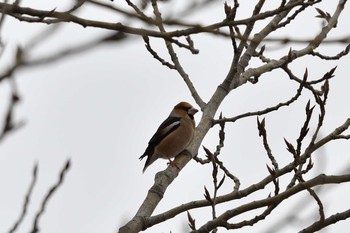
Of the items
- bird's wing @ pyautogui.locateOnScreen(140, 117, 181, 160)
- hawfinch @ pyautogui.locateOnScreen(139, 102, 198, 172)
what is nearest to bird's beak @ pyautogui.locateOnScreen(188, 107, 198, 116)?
hawfinch @ pyautogui.locateOnScreen(139, 102, 198, 172)

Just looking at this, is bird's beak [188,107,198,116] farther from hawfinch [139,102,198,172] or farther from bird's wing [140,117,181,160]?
bird's wing [140,117,181,160]

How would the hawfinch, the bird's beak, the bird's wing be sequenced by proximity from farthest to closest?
the bird's beak < the bird's wing < the hawfinch

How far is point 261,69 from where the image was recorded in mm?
6152

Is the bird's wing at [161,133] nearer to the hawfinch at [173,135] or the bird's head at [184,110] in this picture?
the hawfinch at [173,135]

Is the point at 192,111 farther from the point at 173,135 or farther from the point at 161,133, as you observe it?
the point at 173,135

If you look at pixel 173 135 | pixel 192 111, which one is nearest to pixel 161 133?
pixel 192 111

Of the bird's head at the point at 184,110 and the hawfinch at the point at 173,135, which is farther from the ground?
the bird's head at the point at 184,110

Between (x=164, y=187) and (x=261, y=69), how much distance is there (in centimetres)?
178

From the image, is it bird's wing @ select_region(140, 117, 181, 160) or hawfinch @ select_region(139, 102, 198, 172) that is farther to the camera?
bird's wing @ select_region(140, 117, 181, 160)

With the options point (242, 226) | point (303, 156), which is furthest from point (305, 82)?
point (242, 226)

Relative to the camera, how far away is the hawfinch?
8195 mm

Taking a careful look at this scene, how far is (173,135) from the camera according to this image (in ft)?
27.3

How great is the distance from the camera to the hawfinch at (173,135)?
8195mm

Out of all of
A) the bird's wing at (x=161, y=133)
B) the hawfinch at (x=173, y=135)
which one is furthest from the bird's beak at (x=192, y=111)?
the bird's wing at (x=161, y=133)
